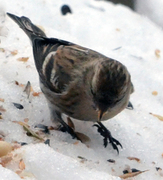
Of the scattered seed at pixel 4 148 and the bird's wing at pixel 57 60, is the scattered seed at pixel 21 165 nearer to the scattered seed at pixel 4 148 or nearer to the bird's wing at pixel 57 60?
the scattered seed at pixel 4 148

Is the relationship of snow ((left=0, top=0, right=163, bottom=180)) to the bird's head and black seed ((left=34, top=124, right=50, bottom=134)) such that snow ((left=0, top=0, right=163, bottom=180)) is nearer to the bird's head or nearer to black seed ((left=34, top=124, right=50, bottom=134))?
black seed ((left=34, top=124, right=50, bottom=134))

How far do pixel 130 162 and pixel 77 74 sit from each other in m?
0.62

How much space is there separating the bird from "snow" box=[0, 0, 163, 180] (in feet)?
0.46

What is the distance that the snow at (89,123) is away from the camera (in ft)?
6.08

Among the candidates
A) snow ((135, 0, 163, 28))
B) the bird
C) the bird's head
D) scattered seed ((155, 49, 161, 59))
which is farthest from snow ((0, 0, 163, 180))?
snow ((135, 0, 163, 28))

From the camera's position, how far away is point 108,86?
6.64 feet

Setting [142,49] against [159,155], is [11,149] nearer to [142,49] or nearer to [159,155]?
[159,155]

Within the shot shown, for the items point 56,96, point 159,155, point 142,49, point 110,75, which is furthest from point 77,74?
point 142,49

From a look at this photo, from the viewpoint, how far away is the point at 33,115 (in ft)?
8.13

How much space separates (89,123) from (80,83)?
42 centimetres

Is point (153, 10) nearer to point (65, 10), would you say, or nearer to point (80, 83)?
point (65, 10)

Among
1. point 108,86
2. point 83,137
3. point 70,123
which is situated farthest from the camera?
point 70,123

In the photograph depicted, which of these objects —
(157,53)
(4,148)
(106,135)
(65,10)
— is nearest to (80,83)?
(106,135)

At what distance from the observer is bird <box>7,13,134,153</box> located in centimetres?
207
